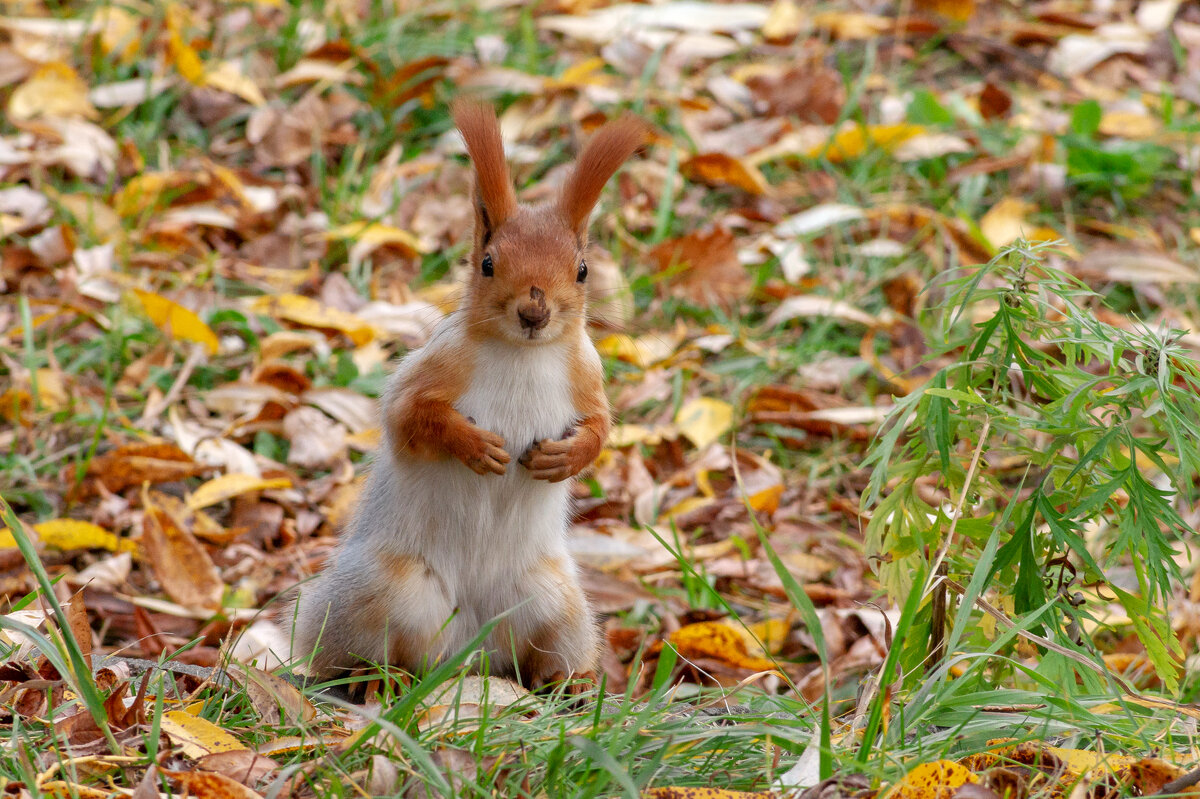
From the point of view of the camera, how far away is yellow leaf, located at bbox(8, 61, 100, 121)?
4973mm

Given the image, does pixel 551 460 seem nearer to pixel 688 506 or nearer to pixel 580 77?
pixel 688 506

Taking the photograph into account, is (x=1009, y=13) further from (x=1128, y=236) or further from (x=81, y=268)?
(x=81, y=268)

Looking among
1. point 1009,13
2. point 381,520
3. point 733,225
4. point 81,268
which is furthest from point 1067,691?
point 1009,13

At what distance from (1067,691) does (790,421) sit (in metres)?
2.19

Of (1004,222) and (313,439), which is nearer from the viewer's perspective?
(313,439)

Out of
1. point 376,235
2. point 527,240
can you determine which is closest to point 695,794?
point 527,240

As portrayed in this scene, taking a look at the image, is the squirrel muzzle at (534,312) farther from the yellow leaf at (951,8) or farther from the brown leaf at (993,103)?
the yellow leaf at (951,8)

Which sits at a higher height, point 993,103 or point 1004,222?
point 993,103

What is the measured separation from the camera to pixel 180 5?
18.4 ft

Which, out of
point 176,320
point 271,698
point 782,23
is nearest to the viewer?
point 271,698

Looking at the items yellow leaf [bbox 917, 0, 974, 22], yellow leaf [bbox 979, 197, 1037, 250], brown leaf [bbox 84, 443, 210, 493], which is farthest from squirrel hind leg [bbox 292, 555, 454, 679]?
yellow leaf [bbox 917, 0, 974, 22]

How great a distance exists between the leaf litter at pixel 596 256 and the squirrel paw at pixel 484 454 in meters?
0.41

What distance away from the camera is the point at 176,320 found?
→ 158 inches

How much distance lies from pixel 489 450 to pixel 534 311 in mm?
259
